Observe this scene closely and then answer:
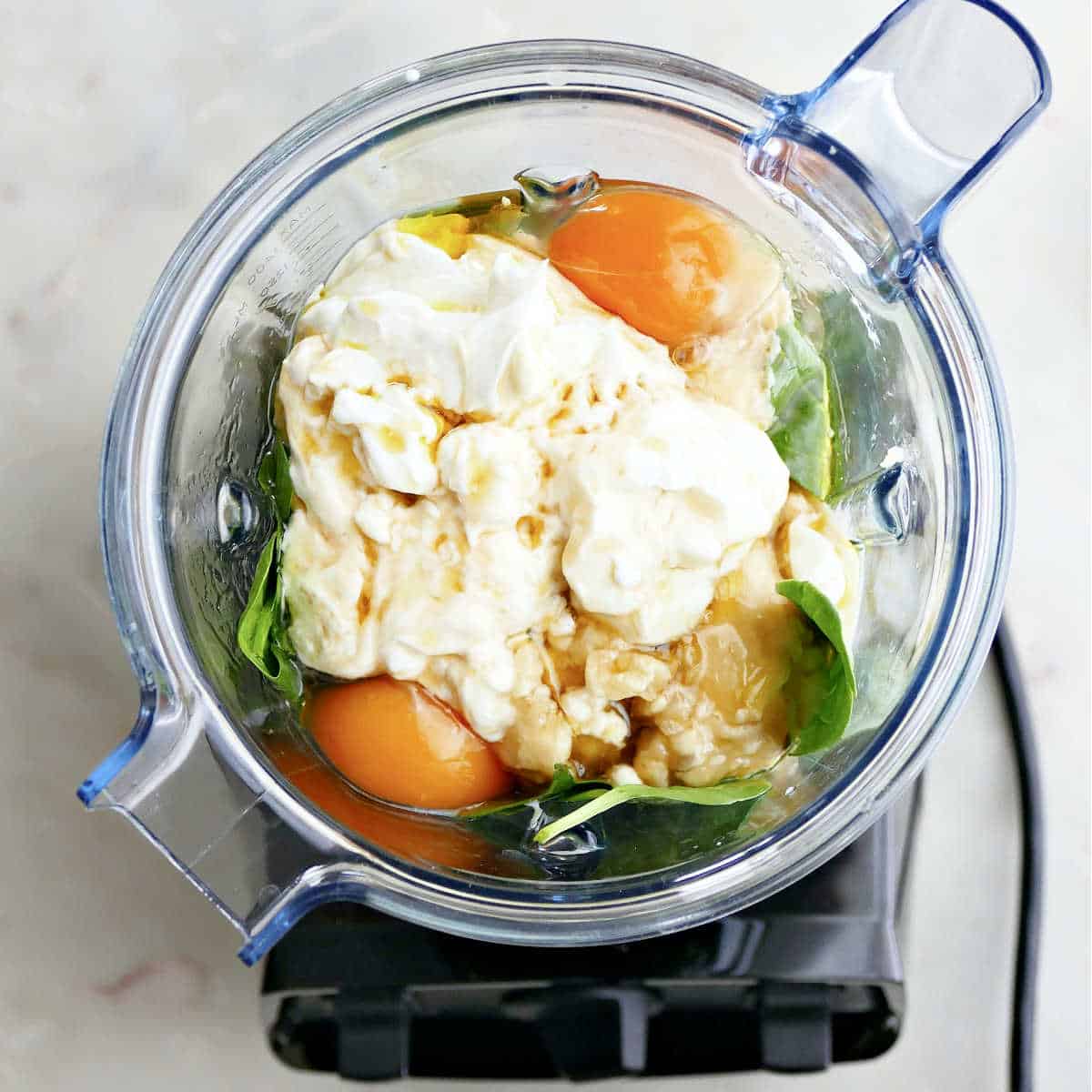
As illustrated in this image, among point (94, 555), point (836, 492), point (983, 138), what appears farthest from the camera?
point (94, 555)

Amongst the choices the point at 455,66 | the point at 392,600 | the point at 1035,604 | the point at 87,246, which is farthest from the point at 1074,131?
the point at 87,246

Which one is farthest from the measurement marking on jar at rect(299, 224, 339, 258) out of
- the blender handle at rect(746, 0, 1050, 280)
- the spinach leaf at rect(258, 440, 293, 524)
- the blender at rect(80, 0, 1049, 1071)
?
the blender handle at rect(746, 0, 1050, 280)

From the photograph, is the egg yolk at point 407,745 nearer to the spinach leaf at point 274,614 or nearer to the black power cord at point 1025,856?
the spinach leaf at point 274,614

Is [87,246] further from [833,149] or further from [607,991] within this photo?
[607,991]

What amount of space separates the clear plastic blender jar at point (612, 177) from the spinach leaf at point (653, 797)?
3 cm

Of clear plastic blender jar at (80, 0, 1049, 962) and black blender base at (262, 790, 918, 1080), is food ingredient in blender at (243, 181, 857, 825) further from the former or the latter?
black blender base at (262, 790, 918, 1080)

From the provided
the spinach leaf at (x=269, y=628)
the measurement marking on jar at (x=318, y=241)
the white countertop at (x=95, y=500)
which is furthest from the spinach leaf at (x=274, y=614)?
the white countertop at (x=95, y=500)

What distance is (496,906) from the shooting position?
0.70m

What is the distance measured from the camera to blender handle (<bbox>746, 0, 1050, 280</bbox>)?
2.15ft

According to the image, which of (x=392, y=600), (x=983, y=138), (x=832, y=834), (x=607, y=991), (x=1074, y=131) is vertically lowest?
(x=607, y=991)

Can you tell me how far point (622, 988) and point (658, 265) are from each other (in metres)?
0.53

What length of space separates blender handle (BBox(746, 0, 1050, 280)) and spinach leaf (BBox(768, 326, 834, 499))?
94mm

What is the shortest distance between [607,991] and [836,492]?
0.41 m

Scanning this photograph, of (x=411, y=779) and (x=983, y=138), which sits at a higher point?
(x=983, y=138)
